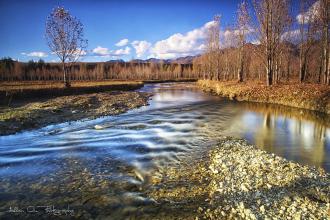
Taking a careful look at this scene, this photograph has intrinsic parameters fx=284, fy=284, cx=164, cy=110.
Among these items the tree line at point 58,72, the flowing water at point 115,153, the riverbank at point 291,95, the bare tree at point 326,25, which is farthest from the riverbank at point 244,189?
the tree line at point 58,72

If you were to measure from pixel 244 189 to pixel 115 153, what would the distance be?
25.0ft

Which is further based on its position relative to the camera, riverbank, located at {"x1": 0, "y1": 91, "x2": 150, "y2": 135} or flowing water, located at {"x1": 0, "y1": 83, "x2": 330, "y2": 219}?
riverbank, located at {"x1": 0, "y1": 91, "x2": 150, "y2": 135}

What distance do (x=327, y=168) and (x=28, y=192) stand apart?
39.3 ft

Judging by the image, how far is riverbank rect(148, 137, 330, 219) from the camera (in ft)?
26.9

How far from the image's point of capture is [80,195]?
983cm

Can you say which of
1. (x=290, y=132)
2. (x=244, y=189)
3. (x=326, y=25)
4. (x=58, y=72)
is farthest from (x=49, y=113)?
A: (x=58, y=72)

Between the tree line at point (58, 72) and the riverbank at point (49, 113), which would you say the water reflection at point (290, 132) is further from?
the tree line at point (58, 72)

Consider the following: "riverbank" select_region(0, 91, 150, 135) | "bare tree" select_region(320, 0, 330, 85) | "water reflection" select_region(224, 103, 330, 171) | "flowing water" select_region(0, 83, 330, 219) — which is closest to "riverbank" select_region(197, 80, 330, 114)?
"water reflection" select_region(224, 103, 330, 171)

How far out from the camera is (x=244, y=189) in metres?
9.63

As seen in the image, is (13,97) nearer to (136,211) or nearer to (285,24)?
(136,211)

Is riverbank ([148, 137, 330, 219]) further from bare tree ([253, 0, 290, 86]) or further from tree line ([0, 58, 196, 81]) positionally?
tree line ([0, 58, 196, 81])

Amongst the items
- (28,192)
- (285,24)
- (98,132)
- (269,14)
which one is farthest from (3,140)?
(285,24)

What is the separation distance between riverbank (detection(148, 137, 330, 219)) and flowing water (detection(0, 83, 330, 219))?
1.03 metres

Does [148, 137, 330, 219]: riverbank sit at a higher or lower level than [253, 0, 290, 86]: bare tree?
lower
